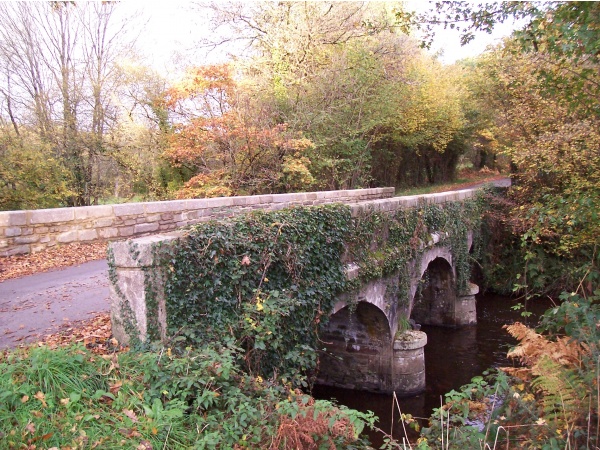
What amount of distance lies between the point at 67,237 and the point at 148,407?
5.04m

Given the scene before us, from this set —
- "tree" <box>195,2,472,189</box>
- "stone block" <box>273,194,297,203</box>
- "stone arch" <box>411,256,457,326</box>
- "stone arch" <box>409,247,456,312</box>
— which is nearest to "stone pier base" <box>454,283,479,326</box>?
"stone arch" <box>411,256,457,326</box>

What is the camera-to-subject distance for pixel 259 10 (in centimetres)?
1808

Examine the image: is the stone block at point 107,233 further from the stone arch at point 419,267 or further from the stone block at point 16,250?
the stone arch at point 419,267

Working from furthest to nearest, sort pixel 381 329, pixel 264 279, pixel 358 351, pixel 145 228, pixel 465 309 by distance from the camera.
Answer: pixel 465 309, pixel 358 351, pixel 381 329, pixel 145 228, pixel 264 279

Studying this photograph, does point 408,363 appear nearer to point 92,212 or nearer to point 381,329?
point 381,329

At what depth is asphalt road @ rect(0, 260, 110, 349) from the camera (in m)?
4.79

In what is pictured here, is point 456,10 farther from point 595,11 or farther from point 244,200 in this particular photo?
point 244,200

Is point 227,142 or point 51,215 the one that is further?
point 227,142

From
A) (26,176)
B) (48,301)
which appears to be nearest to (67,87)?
(26,176)

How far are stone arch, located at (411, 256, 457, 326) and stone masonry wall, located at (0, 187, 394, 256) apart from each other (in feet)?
23.2

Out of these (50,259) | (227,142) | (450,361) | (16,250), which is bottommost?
(450,361)

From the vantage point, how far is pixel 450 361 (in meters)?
11.7

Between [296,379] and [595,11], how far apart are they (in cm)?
518

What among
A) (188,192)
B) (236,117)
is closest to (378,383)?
(188,192)
